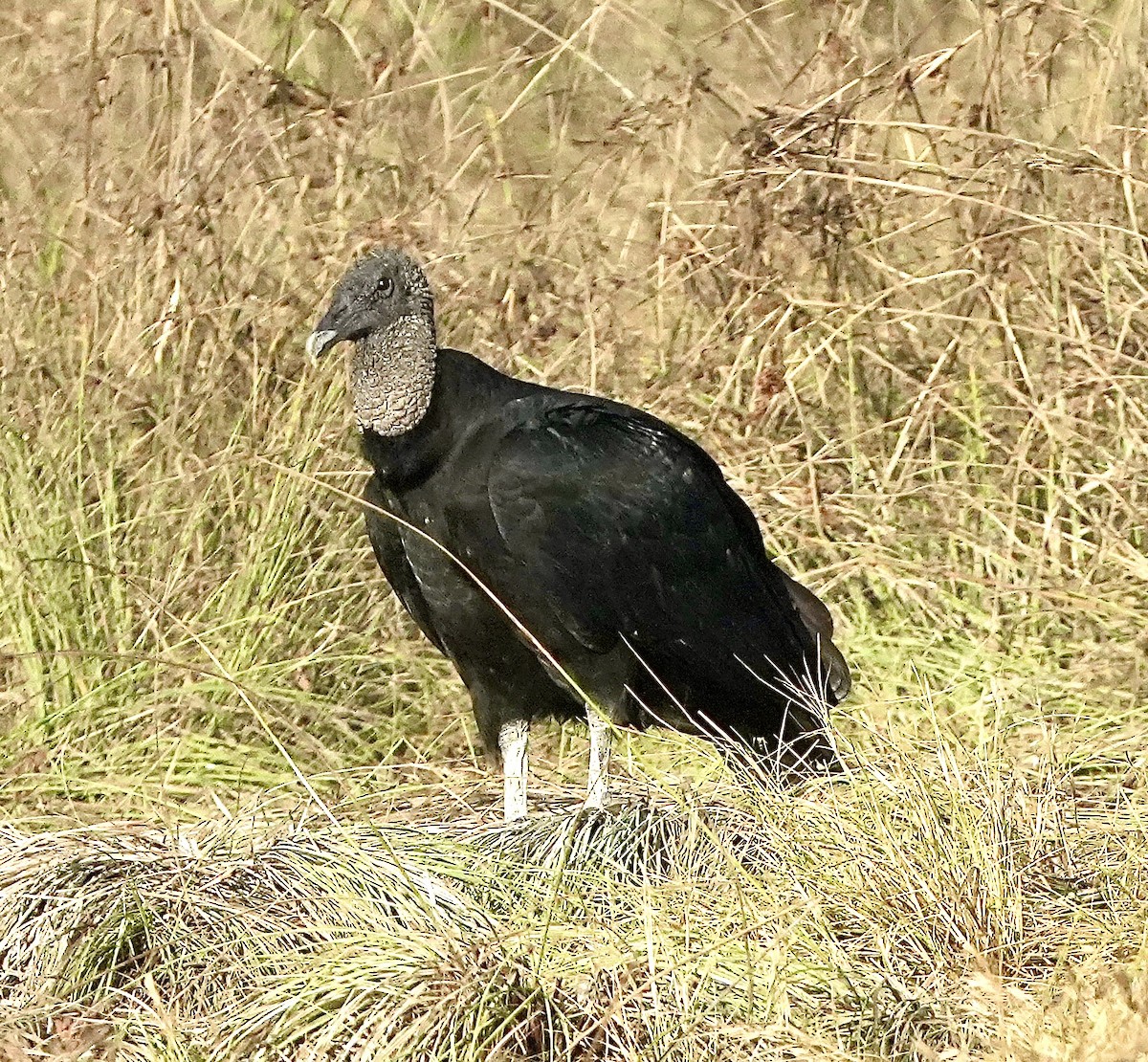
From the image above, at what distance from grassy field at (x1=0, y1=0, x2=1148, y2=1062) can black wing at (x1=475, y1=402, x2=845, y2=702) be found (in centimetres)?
27

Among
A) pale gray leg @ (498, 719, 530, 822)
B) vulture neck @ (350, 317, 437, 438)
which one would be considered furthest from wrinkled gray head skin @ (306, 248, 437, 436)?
pale gray leg @ (498, 719, 530, 822)

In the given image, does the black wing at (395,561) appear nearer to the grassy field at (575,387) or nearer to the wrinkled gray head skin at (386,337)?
the wrinkled gray head skin at (386,337)

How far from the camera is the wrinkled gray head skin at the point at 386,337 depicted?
349cm

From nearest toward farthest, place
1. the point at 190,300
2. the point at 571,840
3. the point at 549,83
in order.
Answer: the point at 571,840, the point at 190,300, the point at 549,83

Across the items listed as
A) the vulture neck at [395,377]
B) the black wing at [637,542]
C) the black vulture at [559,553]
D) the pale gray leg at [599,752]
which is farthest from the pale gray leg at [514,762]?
the vulture neck at [395,377]

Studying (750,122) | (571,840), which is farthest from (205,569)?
(750,122)

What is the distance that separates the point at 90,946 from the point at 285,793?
0.96 metres

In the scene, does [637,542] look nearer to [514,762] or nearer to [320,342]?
[514,762]

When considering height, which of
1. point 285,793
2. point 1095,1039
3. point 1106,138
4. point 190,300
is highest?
point 1106,138

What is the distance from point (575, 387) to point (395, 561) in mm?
1099

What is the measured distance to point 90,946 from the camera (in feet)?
9.37

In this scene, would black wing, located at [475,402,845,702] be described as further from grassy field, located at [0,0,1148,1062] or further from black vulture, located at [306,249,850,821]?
grassy field, located at [0,0,1148,1062]

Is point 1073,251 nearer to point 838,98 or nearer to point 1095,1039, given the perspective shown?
A: point 838,98

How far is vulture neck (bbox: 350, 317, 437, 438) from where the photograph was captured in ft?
11.4
